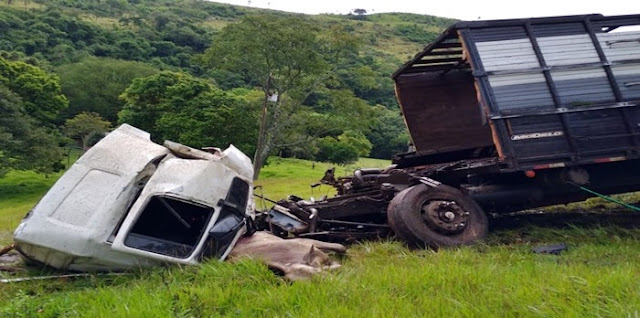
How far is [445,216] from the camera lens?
5.53m

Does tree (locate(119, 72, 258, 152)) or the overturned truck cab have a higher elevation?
the overturned truck cab

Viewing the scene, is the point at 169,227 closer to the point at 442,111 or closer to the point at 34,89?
the point at 442,111

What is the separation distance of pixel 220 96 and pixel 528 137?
30.0 m

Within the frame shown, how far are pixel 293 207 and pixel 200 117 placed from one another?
88.4 ft

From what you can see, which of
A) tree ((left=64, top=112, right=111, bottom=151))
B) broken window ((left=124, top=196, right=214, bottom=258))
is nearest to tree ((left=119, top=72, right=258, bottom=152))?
tree ((left=64, top=112, right=111, bottom=151))

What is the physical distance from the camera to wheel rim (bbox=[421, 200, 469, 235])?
5457 millimetres

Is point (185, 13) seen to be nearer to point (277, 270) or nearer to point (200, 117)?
point (200, 117)

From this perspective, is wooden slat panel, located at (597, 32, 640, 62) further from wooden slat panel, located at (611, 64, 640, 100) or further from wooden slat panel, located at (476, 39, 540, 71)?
wooden slat panel, located at (476, 39, 540, 71)

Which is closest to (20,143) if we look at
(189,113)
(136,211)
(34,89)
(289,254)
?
(34,89)

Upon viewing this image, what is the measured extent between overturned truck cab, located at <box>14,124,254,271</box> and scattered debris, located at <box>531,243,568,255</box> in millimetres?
2960

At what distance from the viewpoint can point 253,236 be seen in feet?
18.2

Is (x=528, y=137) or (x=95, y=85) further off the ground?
(x=528, y=137)

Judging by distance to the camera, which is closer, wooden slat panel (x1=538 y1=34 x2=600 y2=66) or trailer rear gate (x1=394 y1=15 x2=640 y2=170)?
trailer rear gate (x1=394 y1=15 x2=640 y2=170)

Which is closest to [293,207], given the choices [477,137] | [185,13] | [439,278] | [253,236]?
[253,236]
